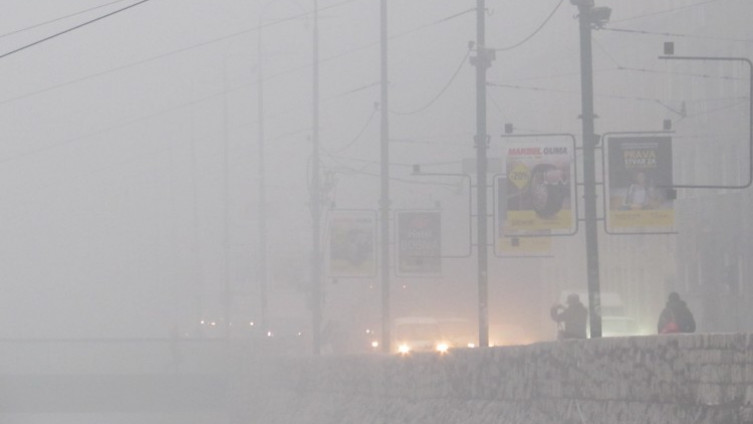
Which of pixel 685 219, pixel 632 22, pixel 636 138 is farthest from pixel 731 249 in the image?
pixel 636 138

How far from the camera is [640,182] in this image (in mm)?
27594

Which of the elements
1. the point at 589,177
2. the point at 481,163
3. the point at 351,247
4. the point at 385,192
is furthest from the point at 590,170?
the point at 351,247

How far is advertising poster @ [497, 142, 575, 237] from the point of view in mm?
28734

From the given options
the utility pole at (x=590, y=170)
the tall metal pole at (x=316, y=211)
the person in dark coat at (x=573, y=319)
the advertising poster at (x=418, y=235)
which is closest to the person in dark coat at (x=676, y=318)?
the utility pole at (x=590, y=170)

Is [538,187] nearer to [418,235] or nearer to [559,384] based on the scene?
[418,235]

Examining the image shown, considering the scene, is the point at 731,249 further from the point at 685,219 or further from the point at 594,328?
the point at 594,328

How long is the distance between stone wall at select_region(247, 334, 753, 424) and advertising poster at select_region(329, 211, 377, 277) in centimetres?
914

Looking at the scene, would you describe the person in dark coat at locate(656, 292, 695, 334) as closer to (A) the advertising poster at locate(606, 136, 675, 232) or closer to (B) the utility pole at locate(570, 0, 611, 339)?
(B) the utility pole at locate(570, 0, 611, 339)

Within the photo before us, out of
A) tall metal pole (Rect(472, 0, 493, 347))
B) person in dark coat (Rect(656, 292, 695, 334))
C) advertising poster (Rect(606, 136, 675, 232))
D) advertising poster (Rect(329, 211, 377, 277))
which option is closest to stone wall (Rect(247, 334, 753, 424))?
tall metal pole (Rect(472, 0, 493, 347))

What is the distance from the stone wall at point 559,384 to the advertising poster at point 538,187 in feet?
12.8

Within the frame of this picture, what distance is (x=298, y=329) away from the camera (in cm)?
6706

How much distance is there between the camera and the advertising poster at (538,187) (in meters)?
28.7

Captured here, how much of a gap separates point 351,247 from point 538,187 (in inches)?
528

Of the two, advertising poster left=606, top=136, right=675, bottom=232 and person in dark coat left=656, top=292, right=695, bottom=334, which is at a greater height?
advertising poster left=606, top=136, right=675, bottom=232
